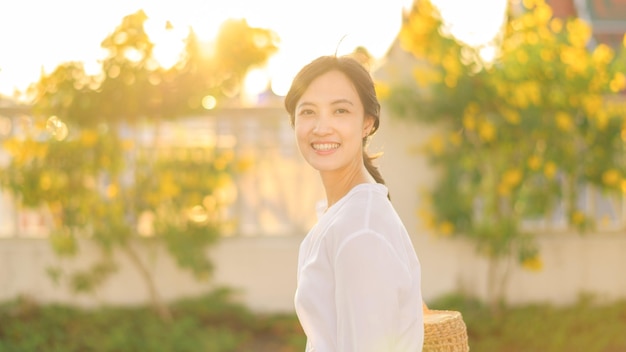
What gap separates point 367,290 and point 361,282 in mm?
15

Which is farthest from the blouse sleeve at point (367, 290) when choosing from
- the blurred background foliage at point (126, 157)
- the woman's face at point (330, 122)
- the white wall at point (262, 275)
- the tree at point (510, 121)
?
the white wall at point (262, 275)

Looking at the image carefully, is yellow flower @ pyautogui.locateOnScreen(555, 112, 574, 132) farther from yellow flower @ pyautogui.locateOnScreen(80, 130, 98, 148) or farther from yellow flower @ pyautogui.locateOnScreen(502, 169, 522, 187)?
yellow flower @ pyautogui.locateOnScreen(80, 130, 98, 148)

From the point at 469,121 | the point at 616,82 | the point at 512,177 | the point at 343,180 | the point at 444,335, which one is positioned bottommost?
the point at 444,335

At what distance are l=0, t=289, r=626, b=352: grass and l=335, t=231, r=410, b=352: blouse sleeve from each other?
4584 mm

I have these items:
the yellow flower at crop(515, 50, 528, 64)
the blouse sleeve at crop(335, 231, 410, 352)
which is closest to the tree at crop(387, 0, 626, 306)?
the yellow flower at crop(515, 50, 528, 64)

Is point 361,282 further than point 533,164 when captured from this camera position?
No

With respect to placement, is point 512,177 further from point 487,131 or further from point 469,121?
point 469,121

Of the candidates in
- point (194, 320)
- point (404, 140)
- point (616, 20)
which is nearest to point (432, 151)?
point (404, 140)

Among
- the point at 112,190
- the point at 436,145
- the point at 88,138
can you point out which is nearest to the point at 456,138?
the point at 436,145

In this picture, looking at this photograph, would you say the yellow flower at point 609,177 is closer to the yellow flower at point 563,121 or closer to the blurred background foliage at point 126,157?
the yellow flower at point 563,121

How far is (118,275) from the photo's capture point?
22.3 ft

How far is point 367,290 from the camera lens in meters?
1.41

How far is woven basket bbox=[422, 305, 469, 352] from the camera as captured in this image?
179cm

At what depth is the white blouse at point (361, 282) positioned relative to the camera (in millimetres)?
1421
